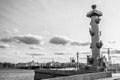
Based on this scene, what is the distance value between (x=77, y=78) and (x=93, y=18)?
1175 inches

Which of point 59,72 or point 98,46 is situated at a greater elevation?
point 98,46

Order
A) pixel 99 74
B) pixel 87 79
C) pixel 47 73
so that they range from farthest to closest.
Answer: pixel 47 73, pixel 99 74, pixel 87 79

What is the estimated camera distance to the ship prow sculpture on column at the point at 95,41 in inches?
1629

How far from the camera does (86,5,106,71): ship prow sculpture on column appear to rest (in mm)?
41375

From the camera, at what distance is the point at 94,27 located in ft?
143

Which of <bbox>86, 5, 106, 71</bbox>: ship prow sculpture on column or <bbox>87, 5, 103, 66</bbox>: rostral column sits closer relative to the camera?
<bbox>86, 5, 106, 71</bbox>: ship prow sculpture on column

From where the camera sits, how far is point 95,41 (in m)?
42.8

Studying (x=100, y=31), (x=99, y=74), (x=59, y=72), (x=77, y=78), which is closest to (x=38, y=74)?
(x=59, y=72)

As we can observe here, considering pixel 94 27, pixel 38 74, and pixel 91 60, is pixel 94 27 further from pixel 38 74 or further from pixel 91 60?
pixel 38 74

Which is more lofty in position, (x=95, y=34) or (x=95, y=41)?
(x=95, y=34)

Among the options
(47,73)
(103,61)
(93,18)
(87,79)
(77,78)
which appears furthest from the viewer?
(47,73)

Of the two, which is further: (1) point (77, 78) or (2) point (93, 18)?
(2) point (93, 18)

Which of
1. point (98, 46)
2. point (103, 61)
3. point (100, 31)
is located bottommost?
point (103, 61)

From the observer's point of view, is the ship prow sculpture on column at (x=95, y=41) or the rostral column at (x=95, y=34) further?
the rostral column at (x=95, y=34)
